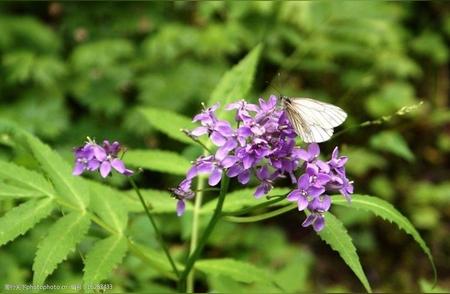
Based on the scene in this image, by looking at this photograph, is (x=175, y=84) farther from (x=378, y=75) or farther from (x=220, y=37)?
(x=378, y=75)

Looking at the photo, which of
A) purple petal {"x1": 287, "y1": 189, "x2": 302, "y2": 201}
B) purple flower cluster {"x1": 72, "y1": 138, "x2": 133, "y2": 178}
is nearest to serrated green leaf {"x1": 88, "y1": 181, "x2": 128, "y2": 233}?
purple flower cluster {"x1": 72, "y1": 138, "x2": 133, "y2": 178}

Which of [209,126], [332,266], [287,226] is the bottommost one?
[209,126]

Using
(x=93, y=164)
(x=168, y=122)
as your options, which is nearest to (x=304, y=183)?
(x=93, y=164)

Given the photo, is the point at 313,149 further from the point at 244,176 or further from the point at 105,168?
the point at 105,168

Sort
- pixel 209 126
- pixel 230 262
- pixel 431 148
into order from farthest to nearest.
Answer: pixel 431 148, pixel 230 262, pixel 209 126

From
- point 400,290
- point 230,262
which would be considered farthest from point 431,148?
point 230,262

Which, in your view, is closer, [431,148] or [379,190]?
[379,190]
